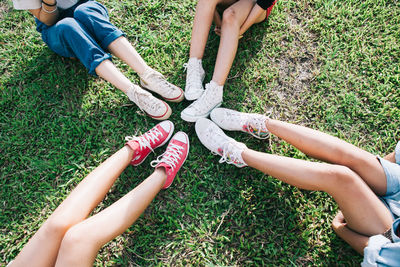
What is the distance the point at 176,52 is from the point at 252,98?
1.04 m

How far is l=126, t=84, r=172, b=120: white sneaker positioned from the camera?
2.71 meters

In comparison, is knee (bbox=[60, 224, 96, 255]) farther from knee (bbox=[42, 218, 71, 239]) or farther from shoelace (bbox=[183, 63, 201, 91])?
shoelace (bbox=[183, 63, 201, 91])

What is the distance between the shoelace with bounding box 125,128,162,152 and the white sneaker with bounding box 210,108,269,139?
0.61m

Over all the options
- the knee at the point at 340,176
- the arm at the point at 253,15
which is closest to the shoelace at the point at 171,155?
the knee at the point at 340,176

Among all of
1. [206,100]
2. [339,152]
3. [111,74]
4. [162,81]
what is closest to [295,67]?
[206,100]

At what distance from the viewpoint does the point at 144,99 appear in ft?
8.89

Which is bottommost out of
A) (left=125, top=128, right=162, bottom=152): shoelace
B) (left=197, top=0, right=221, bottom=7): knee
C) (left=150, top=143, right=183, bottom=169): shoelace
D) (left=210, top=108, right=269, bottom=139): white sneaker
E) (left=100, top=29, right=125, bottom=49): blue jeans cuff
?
(left=150, top=143, right=183, bottom=169): shoelace

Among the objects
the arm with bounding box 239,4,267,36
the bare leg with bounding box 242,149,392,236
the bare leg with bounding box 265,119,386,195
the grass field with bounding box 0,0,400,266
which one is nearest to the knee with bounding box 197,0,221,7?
the arm with bounding box 239,4,267,36

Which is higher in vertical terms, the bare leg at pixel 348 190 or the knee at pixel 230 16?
the knee at pixel 230 16

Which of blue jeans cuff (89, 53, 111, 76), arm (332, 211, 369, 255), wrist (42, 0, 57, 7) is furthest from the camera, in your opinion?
blue jeans cuff (89, 53, 111, 76)

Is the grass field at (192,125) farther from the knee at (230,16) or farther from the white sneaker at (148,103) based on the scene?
the knee at (230,16)

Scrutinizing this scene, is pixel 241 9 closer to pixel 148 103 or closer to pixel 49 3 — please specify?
pixel 148 103

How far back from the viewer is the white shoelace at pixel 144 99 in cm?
270

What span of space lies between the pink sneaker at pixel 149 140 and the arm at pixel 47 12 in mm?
1382
